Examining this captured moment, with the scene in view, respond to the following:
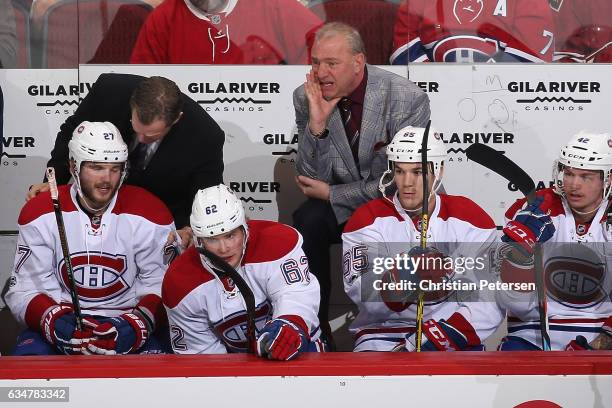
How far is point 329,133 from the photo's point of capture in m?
3.82

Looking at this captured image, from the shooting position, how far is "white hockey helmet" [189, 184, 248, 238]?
3117 mm

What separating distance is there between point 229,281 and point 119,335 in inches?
14.4

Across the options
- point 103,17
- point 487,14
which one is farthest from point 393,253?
point 103,17

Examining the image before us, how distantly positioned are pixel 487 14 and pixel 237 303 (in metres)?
1.63

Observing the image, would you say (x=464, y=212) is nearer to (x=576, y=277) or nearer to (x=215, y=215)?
(x=576, y=277)

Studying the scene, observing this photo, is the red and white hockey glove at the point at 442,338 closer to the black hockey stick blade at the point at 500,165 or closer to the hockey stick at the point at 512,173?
the hockey stick at the point at 512,173

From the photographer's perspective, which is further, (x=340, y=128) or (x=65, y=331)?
(x=340, y=128)

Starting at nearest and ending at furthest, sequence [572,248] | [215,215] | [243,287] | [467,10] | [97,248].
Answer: [243,287]
[215,215]
[572,248]
[97,248]
[467,10]

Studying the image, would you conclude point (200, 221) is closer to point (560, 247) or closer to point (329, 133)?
point (329, 133)

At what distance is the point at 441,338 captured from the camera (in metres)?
3.20

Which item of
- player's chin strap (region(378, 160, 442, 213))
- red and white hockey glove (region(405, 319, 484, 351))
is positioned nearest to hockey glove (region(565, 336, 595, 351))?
red and white hockey glove (region(405, 319, 484, 351))

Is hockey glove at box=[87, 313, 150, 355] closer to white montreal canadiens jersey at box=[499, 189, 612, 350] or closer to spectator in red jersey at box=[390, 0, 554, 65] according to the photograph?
white montreal canadiens jersey at box=[499, 189, 612, 350]

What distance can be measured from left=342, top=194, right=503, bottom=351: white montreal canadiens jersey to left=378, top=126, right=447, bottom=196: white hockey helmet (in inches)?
3.7

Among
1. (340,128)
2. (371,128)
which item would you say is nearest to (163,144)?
(340,128)
